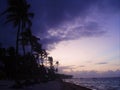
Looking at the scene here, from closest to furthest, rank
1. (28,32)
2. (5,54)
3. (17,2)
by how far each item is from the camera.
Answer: (17,2) < (28,32) < (5,54)

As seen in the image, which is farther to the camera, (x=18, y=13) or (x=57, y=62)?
(x=57, y=62)

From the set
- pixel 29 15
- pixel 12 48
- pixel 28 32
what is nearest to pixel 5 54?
pixel 12 48

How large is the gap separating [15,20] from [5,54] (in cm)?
4913

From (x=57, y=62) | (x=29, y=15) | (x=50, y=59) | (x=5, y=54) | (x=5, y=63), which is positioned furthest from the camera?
(x=57, y=62)

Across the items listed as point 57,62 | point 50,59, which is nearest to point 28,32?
point 50,59

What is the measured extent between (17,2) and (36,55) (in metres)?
49.9

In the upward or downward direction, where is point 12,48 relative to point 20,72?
upward

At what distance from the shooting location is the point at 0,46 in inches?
3275

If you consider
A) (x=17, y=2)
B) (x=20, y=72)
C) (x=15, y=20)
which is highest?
(x=17, y=2)

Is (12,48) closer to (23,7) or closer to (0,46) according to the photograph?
(0,46)

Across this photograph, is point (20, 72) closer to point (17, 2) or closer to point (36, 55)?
point (36, 55)

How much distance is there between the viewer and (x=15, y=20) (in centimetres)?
3519

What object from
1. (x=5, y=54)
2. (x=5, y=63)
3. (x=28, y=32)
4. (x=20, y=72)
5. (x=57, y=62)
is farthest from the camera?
(x=57, y=62)

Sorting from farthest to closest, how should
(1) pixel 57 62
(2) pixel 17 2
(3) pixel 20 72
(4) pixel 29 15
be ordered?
(1) pixel 57 62, (3) pixel 20 72, (4) pixel 29 15, (2) pixel 17 2
